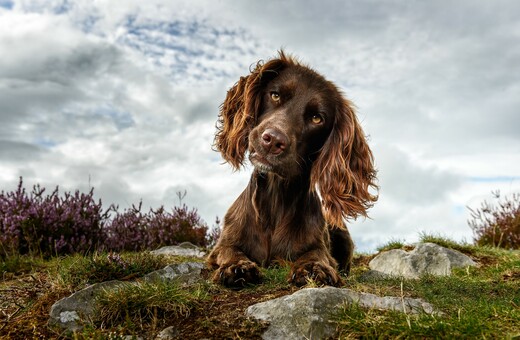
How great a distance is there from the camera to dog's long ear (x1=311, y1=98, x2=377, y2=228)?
473 cm

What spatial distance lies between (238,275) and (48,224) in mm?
5004

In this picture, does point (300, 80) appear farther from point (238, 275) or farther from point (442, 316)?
point (442, 316)

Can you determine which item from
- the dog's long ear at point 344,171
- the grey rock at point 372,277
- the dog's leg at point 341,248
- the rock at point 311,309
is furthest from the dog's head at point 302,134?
the rock at point 311,309

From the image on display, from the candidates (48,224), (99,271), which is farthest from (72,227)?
(99,271)

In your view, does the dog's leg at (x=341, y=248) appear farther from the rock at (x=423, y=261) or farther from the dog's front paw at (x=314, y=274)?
the dog's front paw at (x=314, y=274)

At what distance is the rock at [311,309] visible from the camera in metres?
3.04

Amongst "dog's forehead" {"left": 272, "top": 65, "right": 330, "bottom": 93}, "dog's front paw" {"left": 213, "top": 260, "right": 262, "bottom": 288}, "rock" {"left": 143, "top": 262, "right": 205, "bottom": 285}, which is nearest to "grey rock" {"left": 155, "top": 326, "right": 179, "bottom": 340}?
"dog's front paw" {"left": 213, "top": 260, "right": 262, "bottom": 288}

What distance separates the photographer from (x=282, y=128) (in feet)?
13.8

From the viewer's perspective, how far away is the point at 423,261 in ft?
24.0

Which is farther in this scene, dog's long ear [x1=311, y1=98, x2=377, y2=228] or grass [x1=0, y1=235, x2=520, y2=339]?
dog's long ear [x1=311, y1=98, x2=377, y2=228]

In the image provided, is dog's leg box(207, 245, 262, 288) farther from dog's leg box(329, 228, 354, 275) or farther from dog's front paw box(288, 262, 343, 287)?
dog's leg box(329, 228, 354, 275)

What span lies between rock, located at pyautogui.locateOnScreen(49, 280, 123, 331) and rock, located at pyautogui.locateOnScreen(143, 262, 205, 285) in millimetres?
594

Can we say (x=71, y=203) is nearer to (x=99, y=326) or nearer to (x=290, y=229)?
(x=290, y=229)

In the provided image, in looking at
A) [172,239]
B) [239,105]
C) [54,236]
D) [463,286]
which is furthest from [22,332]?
[172,239]
